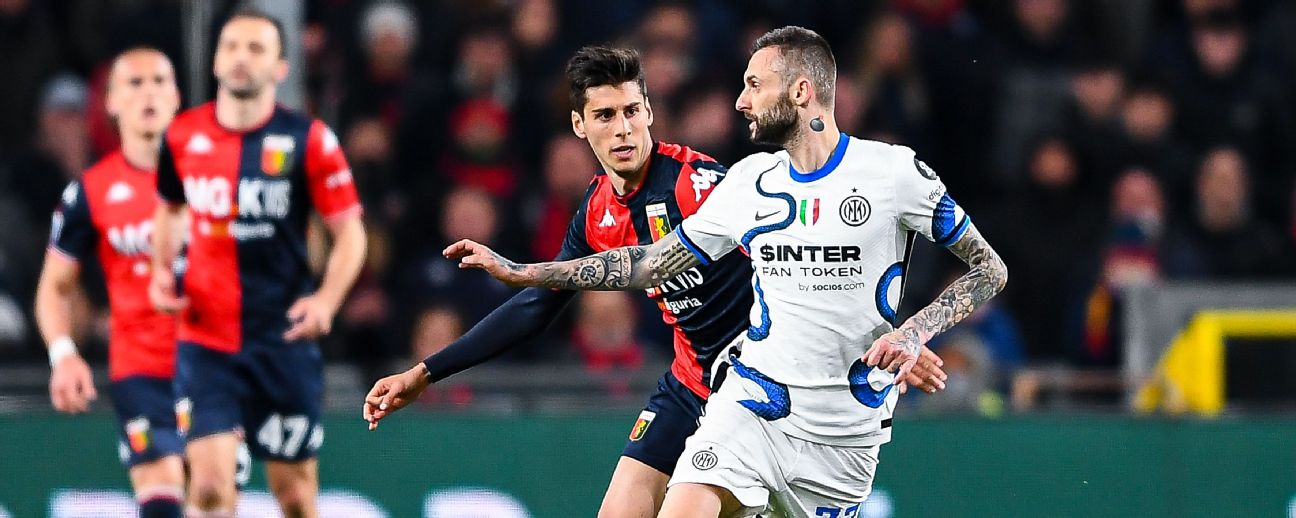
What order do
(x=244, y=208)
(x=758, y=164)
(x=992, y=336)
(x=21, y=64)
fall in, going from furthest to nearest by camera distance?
(x=21, y=64)
(x=992, y=336)
(x=244, y=208)
(x=758, y=164)

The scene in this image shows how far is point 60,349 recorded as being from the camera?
313 inches

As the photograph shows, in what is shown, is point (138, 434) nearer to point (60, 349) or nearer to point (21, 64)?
point (60, 349)

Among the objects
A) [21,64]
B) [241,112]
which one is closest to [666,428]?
[241,112]

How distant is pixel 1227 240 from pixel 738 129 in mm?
2842

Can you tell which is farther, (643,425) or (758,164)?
(643,425)

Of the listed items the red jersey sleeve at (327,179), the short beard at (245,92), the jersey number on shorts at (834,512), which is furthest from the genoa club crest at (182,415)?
the jersey number on shorts at (834,512)

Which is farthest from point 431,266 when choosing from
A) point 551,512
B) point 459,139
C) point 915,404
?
point 915,404

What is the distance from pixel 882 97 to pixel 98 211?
4941 mm

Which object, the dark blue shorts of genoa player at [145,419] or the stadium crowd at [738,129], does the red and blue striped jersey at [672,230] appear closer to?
the dark blue shorts of genoa player at [145,419]

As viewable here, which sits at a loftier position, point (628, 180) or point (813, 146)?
point (813, 146)

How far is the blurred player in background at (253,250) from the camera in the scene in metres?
7.44

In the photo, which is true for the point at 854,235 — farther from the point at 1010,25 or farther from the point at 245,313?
the point at 1010,25

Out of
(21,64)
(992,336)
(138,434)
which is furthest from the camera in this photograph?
(21,64)

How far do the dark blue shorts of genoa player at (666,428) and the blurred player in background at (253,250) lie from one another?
185cm
